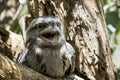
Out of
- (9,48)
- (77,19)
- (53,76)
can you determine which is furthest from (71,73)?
(9,48)

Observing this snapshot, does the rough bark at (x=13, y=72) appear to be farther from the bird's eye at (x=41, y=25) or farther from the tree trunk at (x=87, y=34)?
the tree trunk at (x=87, y=34)

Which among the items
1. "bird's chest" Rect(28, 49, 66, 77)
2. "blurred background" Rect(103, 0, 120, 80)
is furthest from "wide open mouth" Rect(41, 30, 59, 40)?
"blurred background" Rect(103, 0, 120, 80)

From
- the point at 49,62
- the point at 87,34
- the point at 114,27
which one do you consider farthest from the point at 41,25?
the point at 114,27

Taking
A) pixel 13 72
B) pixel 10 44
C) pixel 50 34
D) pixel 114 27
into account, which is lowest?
pixel 13 72

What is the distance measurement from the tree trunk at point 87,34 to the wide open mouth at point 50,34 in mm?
436

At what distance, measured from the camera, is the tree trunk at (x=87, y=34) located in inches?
121

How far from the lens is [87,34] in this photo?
3117mm

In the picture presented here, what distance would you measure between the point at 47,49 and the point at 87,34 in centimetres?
46

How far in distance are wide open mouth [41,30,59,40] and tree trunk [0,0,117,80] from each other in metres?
0.44

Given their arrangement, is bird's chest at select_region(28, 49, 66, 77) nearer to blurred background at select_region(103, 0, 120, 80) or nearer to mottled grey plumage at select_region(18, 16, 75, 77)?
mottled grey plumage at select_region(18, 16, 75, 77)

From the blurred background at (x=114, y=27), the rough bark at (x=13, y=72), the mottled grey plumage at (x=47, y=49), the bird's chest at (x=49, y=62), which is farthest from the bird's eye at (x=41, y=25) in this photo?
the blurred background at (x=114, y=27)

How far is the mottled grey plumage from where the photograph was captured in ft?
8.92

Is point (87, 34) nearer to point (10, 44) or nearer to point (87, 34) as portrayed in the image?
point (87, 34)

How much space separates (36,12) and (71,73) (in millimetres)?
602
